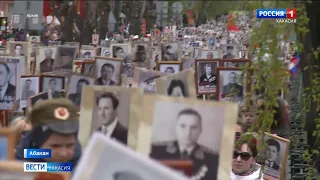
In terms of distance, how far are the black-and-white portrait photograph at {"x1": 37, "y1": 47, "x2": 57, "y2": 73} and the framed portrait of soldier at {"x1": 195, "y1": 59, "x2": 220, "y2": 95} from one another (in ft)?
7.36

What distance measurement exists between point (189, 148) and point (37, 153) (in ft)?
3.07

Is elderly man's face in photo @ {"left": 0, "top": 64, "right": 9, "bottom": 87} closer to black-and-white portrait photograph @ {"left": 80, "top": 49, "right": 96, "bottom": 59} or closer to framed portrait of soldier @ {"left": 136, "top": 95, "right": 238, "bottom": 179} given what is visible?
framed portrait of soldier @ {"left": 136, "top": 95, "right": 238, "bottom": 179}

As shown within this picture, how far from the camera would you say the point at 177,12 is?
180ft

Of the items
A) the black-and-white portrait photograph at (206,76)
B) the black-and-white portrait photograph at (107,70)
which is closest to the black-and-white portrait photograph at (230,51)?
the black-and-white portrait photograph at (206,76)

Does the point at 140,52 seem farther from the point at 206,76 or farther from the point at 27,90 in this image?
the point at 27,90

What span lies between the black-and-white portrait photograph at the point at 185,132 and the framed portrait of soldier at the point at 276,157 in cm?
351

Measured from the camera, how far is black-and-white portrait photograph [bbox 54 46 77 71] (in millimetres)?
13094

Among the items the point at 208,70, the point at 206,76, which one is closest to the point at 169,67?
the point at 206,76

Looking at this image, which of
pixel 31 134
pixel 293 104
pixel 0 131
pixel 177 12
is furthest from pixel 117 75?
pixel 177 12

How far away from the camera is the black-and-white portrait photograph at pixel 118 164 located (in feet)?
8.68

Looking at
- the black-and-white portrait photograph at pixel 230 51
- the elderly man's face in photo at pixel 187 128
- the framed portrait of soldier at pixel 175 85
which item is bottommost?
the elderly man's face in photo at pixel 187 128

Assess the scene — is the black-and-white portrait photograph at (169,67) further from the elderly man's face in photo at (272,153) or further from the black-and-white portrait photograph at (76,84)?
the black-and-white portrait photograph at (76,84)

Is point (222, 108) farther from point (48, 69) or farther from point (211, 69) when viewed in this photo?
point (48, 69)

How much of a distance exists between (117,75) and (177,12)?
4663 centimetres
